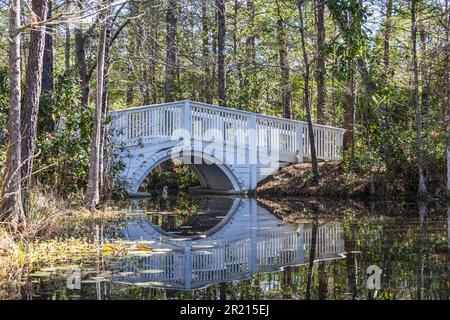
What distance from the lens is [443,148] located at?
15.4 m

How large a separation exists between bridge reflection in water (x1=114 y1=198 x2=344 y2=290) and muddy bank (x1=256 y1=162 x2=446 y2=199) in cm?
612

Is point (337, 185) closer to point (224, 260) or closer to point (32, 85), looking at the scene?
point (32, 85)

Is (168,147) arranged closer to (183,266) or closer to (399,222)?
(399,222)

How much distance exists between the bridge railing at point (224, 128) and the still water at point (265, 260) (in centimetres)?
512

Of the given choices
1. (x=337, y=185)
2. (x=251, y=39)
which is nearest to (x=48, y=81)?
(x=337, y=185)

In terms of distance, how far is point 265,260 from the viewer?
6.32 m

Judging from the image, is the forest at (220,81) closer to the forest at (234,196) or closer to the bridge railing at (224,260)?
the forest at (234,196)

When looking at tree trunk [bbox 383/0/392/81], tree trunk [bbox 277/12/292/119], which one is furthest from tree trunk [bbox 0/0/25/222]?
tree trunk [bbox 277/12/292/119]

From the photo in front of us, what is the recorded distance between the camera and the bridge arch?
15.9 m

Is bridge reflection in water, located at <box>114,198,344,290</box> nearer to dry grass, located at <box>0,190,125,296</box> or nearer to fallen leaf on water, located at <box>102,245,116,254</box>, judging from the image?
fallen leaf on water, located at <box>102,245,116,254</box>

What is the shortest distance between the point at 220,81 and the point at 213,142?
4577 mm
